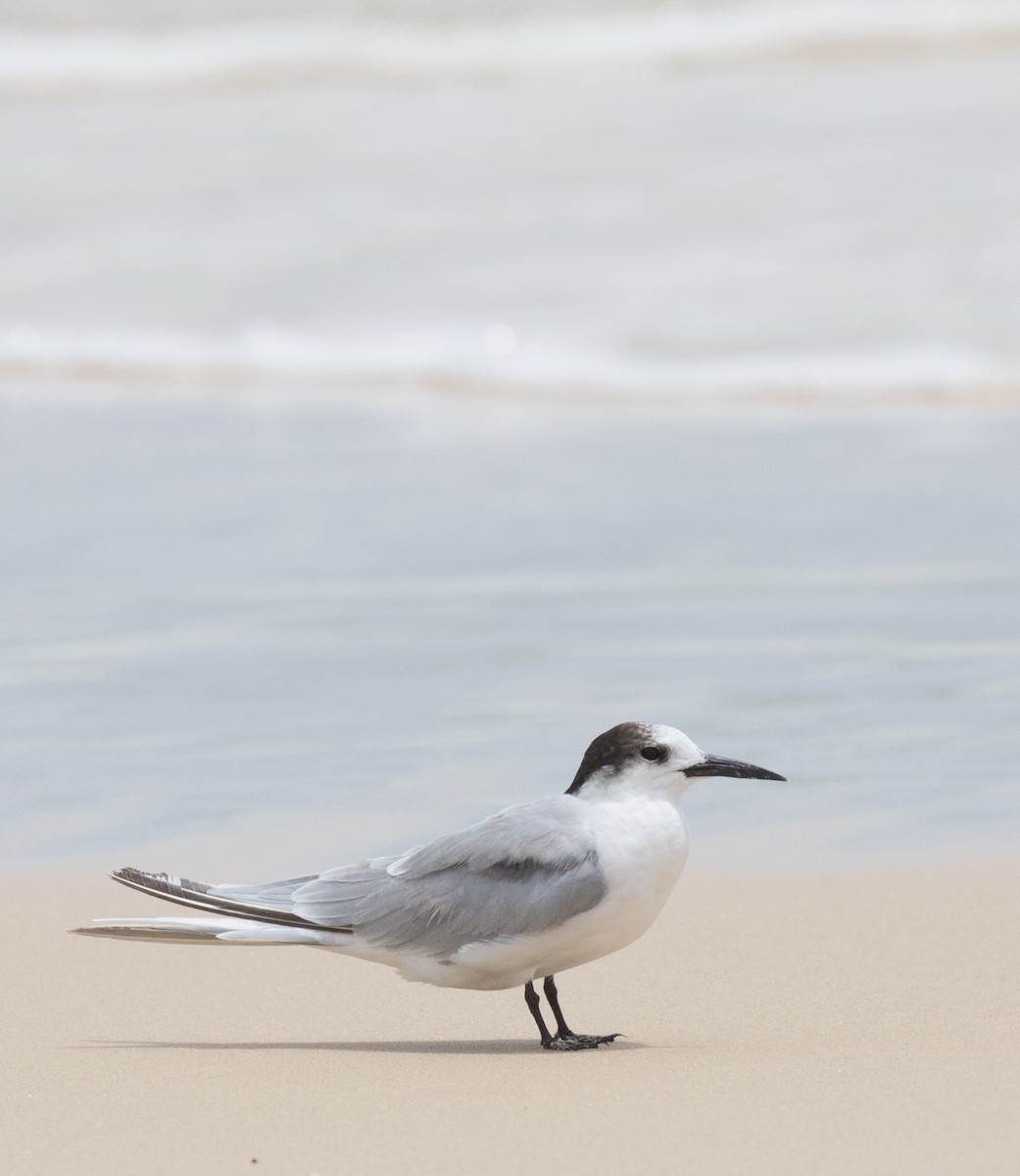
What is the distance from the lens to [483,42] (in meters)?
19.3

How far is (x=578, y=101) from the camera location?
16.7 metres

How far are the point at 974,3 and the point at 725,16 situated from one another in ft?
7.75

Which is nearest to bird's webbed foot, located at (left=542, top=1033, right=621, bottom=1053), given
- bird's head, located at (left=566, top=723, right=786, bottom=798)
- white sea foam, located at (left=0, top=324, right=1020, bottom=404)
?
bird's head, located at (left=566, top=723, right=786, bottom=798)

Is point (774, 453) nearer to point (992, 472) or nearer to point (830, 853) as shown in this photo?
point (992, 472)

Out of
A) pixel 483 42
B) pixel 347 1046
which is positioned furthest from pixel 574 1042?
pixel 483 42

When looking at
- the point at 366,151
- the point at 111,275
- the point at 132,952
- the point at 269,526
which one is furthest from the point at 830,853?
the point at 366,151

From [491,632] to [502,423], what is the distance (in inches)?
158

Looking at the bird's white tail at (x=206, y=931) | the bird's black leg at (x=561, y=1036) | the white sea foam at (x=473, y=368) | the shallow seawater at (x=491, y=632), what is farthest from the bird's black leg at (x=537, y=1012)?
the white sea foam at (x=473, y=368)

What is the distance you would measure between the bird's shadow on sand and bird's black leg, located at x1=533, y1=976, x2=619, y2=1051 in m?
0.02

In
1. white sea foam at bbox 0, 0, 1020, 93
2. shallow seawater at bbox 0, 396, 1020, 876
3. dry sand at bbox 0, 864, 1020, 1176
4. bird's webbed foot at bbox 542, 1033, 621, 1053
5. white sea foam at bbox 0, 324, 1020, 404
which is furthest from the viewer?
white sea foam at bbox 0, 0, 1020, 93

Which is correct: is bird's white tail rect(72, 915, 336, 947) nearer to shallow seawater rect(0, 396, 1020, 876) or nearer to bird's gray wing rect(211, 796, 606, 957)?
bird's gray wing rect(211, 796, 606, 957)

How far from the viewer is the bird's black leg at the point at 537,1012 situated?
11.0 feet

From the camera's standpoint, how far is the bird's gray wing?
11.0 ft

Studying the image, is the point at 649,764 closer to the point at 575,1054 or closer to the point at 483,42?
the point at 575,1054
